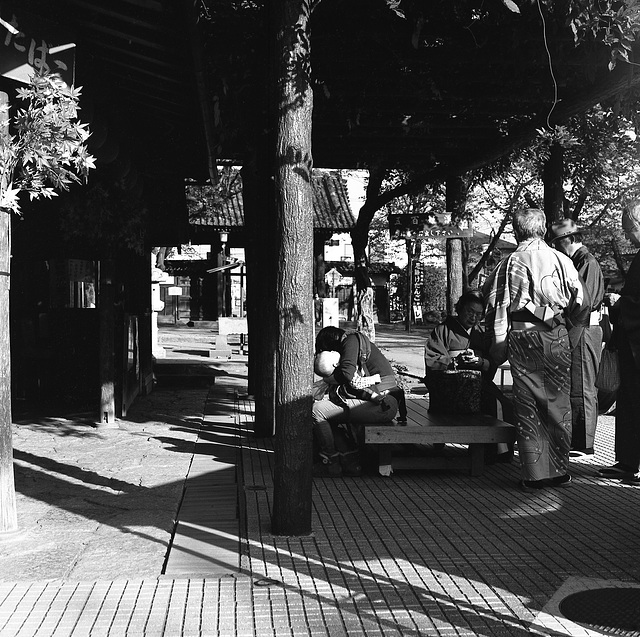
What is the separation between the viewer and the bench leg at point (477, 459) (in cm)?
681

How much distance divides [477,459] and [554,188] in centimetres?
423

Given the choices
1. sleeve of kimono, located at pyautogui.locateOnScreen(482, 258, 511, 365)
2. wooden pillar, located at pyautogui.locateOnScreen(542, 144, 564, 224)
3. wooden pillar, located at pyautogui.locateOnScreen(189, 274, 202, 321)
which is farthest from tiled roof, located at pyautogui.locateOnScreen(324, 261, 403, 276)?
sleeve of kimono, located at pyautogui.locateOnScreen(482, 258, 511, 365)

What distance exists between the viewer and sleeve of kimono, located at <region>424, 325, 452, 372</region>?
23.8 feet

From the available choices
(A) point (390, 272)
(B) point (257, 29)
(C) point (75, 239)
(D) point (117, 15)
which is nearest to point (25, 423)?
(C) point (75, 239)

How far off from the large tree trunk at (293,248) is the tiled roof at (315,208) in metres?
18.1

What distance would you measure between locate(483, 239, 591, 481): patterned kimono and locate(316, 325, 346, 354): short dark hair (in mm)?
1248

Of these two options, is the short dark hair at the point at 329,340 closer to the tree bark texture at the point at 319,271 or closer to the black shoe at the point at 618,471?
the black shoe at the point at 618,471

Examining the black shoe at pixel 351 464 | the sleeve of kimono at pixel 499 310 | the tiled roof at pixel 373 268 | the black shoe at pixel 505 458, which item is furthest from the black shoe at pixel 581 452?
the tiled roof at pixel 373 268

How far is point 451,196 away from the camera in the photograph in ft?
38.9

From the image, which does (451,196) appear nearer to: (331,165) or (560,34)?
(331,165)

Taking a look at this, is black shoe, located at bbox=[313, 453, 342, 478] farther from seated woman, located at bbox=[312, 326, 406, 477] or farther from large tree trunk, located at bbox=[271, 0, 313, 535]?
large tree trunk, located at bbox=[271, 0, 313, 535]

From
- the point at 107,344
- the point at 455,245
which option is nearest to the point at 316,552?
the point at 107,344

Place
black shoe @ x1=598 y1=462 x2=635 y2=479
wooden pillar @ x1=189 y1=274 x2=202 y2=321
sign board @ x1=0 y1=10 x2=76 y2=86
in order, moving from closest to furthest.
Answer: sign board @ x1=0 y1=10 x2=76 y2=86, black shoe @ x1=598 y1=462 x2=635 y2=479, wooden pillar @ x1=189 y1=274 x2=202 y2=321

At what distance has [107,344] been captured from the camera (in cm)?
943
